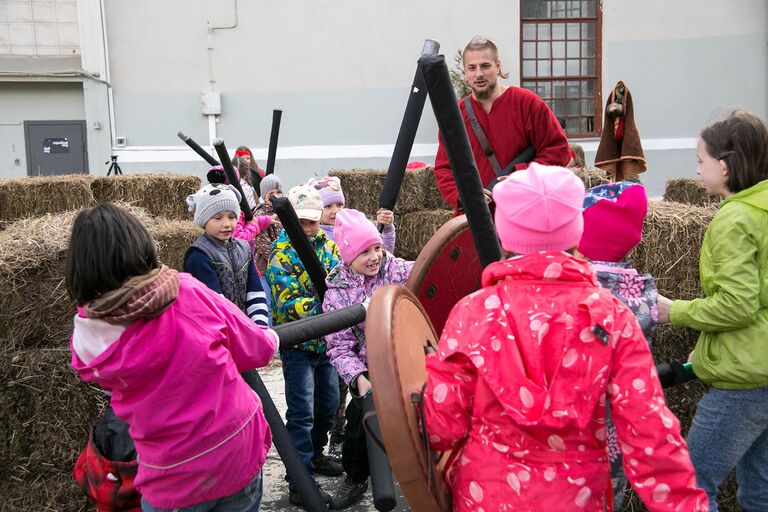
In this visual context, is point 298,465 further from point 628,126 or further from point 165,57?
point 165,57

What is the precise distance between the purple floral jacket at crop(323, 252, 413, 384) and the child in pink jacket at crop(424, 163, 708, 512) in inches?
51.3

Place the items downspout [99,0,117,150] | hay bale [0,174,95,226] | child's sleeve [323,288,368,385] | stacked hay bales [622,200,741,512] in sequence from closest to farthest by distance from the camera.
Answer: child's sleeve [323,288,368,385]
stacked hay bales [622,200,741,512]
hay bale [0,174,95,226]
downspout [99,0,117,150]

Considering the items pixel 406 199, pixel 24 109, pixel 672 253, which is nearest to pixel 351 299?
pixel 672 253

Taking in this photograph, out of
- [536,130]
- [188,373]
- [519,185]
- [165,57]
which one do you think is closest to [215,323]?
[188,373]

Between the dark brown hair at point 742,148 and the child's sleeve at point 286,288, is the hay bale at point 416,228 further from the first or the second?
the dark brown hair at point 742,148

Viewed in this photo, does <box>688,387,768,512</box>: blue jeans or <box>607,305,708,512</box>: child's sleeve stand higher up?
<box>607,305,708,512</box>: child's sleeve

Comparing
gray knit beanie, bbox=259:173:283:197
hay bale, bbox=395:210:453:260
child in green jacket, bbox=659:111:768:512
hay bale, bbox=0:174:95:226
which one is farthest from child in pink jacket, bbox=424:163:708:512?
hay bale, bbox=395:210:453:260

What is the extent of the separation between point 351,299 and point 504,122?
4.17 ft

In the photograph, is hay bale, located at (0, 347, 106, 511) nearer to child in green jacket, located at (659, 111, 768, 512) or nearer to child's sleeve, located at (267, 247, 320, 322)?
child's sleeve, located at (267, 247, 320, 322)

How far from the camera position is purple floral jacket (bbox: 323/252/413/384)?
3.04 metres

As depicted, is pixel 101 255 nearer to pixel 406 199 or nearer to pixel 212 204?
pixel 212 204

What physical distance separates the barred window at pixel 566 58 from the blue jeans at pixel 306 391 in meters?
11.7

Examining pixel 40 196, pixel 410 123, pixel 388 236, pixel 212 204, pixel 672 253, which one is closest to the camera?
pixel 410 123

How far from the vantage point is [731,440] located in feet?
8.25
